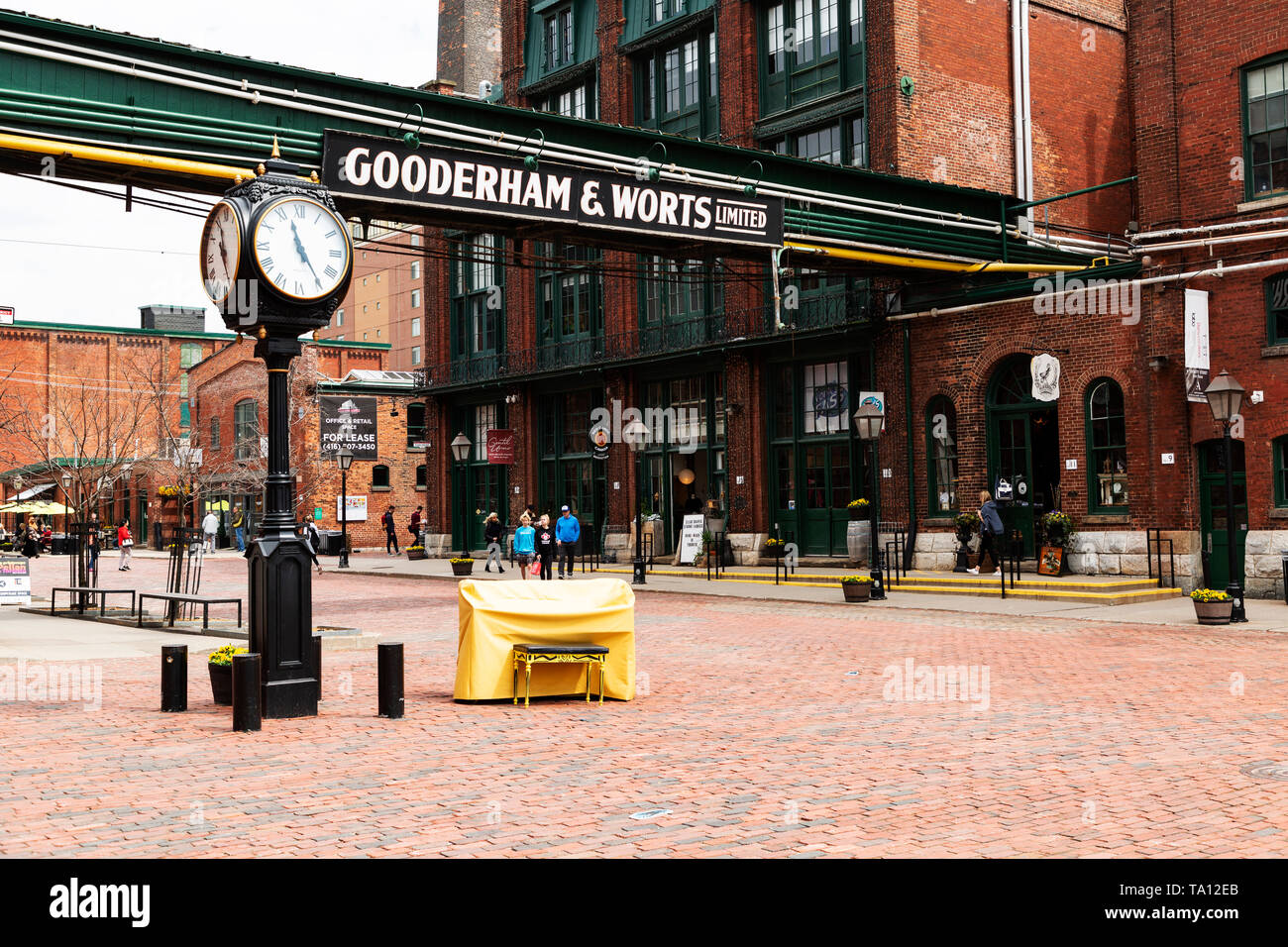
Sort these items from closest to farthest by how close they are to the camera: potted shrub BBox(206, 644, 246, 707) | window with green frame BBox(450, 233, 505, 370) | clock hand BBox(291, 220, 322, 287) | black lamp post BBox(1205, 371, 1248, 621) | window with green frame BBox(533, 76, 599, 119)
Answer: clock hand BBox(291, 220, 322, 287)
potted shrub BBox(206, 644, 246, 707)
black lamp post BBox(1205, 371, 1248, 621)
window with green frame BBox(533, 76, 599, 119)
window with green frame BBox(450, 233, 505, 370)

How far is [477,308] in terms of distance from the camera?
1763 inches

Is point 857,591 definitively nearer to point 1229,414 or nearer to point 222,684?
point 1229,414

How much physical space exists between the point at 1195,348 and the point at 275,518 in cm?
1890

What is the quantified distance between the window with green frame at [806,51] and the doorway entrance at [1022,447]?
9.32 meters

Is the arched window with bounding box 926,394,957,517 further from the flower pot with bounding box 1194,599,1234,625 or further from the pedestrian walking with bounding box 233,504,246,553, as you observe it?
the pedestrian walking with bounding box 233,504,246,553

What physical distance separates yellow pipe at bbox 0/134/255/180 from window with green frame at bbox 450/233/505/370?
87.6ft

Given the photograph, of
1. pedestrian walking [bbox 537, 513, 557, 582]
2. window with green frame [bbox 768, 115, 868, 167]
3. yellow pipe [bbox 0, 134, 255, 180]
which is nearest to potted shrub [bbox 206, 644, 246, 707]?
yellow pipe [bbox 0, 134, 255, 180]

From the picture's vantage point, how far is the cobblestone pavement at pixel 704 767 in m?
6.27

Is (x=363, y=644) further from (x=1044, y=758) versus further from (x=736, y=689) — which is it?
(x=1044, y=758)

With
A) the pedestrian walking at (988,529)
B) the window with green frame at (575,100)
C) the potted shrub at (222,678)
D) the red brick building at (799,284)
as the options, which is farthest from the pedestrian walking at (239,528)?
the potted shrub at (222,678)

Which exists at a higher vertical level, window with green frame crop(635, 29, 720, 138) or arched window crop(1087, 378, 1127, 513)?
window with green frame crop(635, 29, 720, 138)

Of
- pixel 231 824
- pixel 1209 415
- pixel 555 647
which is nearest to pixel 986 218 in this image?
pixel 1209 415

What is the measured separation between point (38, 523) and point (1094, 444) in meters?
61.4

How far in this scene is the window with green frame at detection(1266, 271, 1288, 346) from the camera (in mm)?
22703
